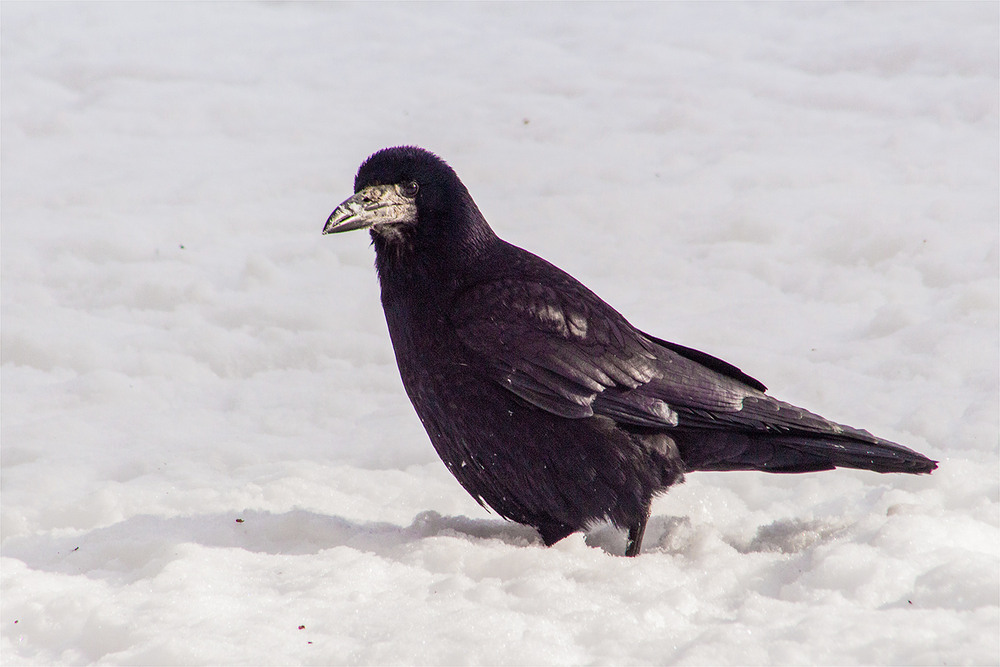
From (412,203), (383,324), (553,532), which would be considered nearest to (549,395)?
(553,532)

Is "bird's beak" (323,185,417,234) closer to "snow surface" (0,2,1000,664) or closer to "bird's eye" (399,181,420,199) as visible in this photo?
"bird's eye" (399,181,420,199)

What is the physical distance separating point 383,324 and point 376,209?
7.16ft

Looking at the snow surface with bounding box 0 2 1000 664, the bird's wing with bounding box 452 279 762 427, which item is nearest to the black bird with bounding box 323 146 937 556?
the bird's wing with bounding box 452 279 762 427

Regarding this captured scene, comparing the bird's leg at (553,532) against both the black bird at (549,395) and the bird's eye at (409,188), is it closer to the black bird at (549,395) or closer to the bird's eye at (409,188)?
the black bird at (549,395)

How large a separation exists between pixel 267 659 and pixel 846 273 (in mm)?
4622

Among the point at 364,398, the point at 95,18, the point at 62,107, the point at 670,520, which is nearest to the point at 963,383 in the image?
the point at 670,520

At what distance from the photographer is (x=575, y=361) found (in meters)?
3.79

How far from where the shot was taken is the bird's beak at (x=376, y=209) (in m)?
3.90

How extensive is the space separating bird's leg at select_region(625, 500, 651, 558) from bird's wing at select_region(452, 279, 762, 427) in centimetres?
33

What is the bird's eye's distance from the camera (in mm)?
4051

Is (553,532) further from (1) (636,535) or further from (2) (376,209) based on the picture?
(2) (376,209)

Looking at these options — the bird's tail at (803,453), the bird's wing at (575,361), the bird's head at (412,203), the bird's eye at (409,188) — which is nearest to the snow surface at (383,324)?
the bird's tail at (803,453)

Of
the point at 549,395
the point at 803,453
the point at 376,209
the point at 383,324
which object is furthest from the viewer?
the point at 383,324

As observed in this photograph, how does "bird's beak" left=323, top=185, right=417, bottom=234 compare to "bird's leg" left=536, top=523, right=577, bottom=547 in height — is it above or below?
above
